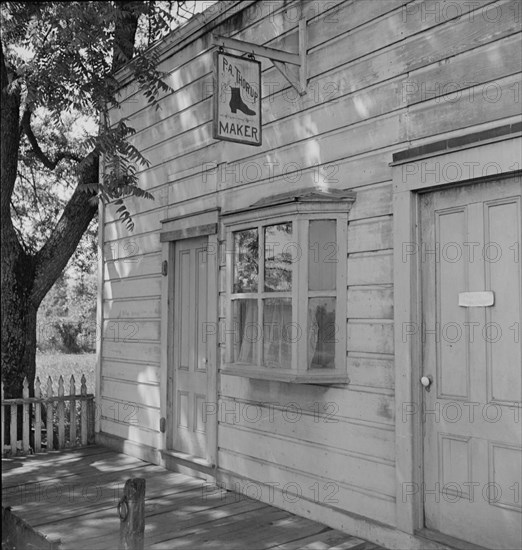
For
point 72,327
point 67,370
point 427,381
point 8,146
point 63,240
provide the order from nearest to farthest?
point 427,381, point 8,146, point 63,240, point 67,370, point 72,327

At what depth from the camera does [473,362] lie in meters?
3.97

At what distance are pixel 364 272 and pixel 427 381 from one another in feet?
2.90

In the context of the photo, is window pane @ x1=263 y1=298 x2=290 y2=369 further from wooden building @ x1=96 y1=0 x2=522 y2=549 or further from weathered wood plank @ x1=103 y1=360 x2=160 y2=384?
weathered wood plank @ x1=103 y1=360 x2=160 y2=384

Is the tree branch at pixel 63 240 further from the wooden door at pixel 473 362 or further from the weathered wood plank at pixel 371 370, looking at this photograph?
the wooden door at pixel 473 362

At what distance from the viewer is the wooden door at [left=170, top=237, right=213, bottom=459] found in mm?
6367

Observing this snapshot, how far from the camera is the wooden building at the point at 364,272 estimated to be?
387 centimetres

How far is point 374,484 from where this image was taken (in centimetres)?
447

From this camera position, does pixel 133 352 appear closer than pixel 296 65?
No

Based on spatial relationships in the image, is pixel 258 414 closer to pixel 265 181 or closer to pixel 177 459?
pixel 177 459

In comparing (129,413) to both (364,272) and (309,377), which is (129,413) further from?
(364,272)

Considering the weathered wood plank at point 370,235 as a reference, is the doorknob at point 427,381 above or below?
below

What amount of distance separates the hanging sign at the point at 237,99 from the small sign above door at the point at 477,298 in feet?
6.41

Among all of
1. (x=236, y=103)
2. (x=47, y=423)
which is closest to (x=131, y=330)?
(x=47, y=423)

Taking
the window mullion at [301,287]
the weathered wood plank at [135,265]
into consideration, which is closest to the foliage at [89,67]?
the weathered wood plank at [135,265]
